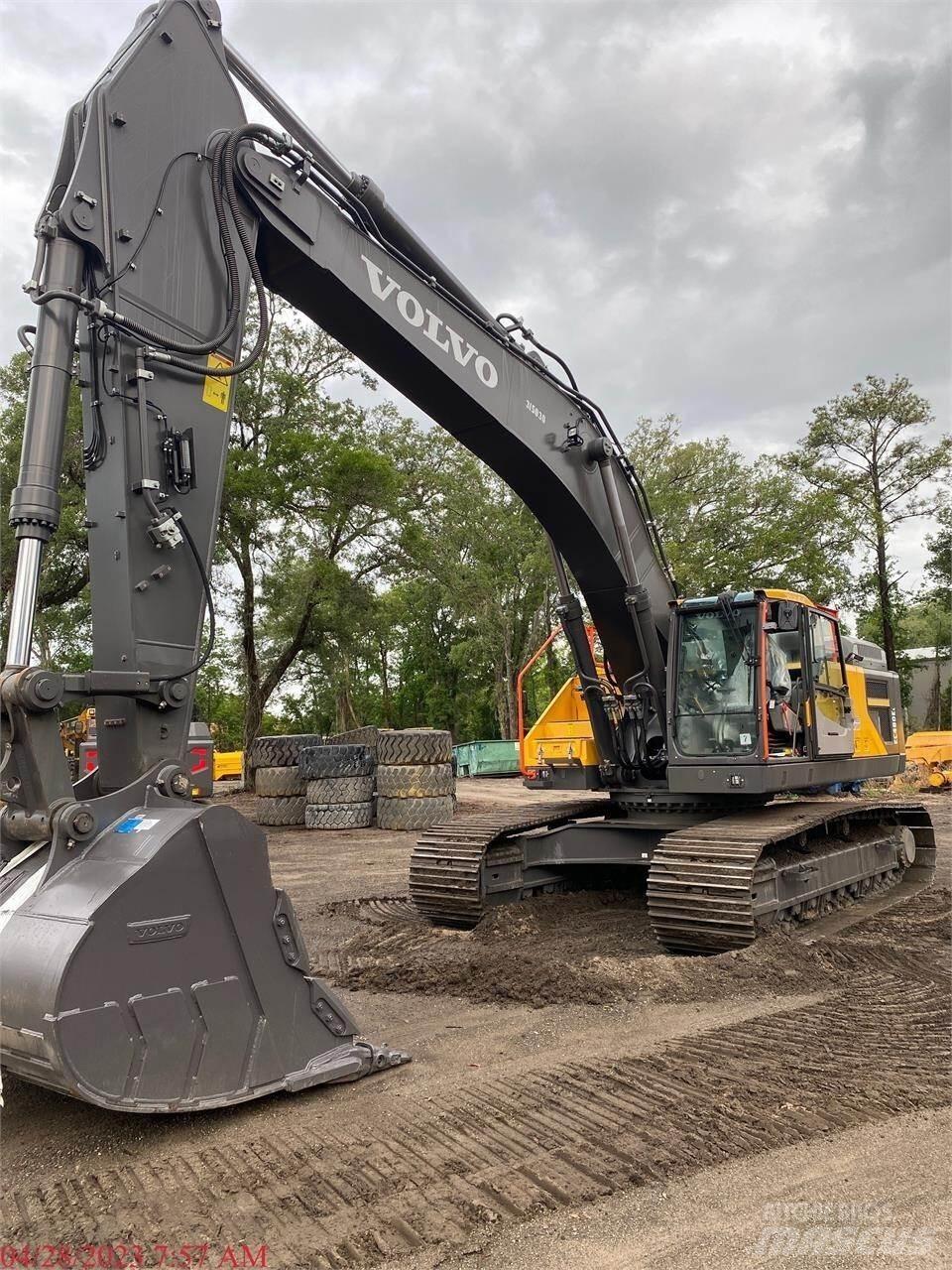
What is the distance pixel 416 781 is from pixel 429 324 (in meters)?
10.1

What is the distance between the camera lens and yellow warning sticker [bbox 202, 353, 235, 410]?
4.32 meters

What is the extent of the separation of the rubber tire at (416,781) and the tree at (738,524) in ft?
48.9

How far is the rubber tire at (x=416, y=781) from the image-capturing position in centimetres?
1470

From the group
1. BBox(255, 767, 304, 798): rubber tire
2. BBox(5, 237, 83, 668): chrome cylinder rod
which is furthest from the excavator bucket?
BBox(255, 767, 304, 798): rubber tire

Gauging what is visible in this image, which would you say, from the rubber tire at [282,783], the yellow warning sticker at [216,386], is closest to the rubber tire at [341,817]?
the rubber tire at [282,783]

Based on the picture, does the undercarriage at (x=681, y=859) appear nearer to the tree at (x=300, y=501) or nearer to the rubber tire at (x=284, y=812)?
the rubber tire at (x=284, y=812)

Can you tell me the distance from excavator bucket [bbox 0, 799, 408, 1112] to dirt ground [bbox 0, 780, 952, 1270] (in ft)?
0.85

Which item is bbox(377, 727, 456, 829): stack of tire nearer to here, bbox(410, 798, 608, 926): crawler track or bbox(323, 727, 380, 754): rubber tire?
bbox(323, 727, 380, 754): rubber tire

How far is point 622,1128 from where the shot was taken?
3623mm

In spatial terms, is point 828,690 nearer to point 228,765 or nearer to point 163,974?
point 163,974

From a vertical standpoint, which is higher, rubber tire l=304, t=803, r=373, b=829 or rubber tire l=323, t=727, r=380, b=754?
rubber tire l=323, t=727, r=380, b=754

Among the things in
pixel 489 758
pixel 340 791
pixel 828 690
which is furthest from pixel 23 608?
pixel 489 758

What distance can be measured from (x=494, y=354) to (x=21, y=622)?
139 inches

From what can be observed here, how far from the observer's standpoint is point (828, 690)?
288 inches
